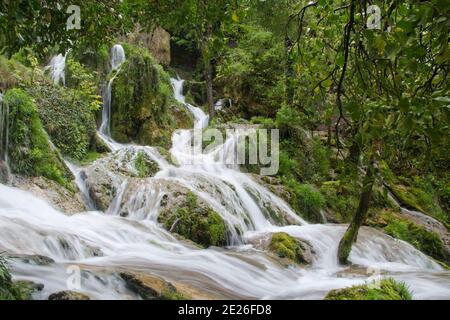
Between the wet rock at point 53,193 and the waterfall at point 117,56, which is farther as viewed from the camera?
the waterfall at point 117,56

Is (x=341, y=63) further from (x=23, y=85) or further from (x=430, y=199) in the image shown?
(x=430, y=199)

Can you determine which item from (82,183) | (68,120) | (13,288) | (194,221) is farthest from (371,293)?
(68,120)

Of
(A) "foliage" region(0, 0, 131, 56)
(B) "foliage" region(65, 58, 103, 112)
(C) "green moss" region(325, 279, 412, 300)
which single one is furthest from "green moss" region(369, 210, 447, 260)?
(A) "foliage" region(0, 0, 131, 56)

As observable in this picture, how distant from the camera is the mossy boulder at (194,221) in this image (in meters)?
8.40

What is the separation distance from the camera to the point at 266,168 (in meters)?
13.8

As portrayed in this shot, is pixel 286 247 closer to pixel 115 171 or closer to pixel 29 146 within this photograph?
pixel 115 171

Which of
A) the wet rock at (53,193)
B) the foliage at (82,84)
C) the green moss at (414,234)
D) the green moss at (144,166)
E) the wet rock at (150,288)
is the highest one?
the foliage at (82,84)

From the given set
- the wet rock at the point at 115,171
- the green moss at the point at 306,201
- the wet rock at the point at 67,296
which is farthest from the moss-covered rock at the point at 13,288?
the green moss at the point at 306,201

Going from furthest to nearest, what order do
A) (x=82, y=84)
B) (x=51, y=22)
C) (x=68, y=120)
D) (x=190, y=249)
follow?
(x=82, y=84) → (x=68, y=120) → (x=190, y=249) → (x=51, y=22)

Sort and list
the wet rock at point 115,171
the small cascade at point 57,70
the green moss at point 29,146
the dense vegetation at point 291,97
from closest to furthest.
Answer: the dense vegetation at point 291,97 → the green moss at point 29,146 → the wet rock at point 115,171 → the small cascade at point 57,70

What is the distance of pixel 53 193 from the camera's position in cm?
862

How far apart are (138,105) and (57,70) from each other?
123 inches

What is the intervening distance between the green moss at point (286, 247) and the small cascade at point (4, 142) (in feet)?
16.3

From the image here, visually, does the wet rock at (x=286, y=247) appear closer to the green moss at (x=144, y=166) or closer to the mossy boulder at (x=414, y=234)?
the green moss at (x=144, y=166)
